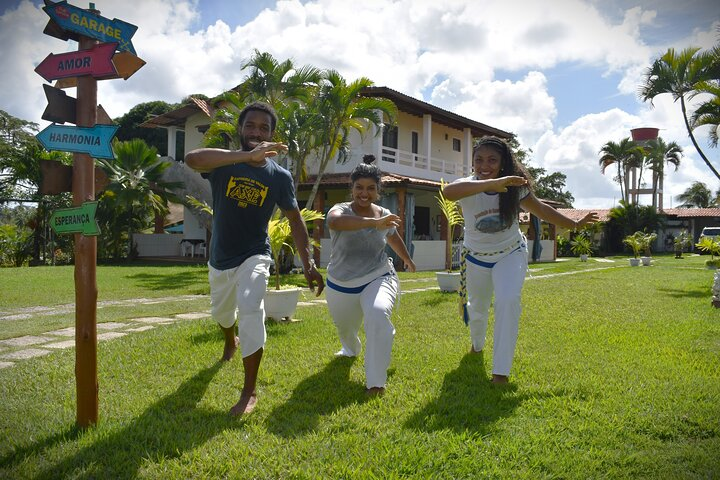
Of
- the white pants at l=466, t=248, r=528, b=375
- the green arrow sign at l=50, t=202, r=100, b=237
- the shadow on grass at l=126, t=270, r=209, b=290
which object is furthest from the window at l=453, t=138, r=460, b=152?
the green arrow sign at l=50, t=202, r=100, b=237

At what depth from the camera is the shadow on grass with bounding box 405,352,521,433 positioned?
321 centimetres

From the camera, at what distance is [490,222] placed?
430 cm

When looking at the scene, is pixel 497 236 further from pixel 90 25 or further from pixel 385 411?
pixel 90 25

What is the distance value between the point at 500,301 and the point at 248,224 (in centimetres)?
196

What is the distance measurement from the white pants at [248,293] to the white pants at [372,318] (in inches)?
28.3

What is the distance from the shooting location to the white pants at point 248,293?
11.7 ft

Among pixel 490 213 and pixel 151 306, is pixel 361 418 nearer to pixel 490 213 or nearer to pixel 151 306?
pixel 490 213

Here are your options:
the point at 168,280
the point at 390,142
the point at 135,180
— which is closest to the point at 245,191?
the point at 168,280

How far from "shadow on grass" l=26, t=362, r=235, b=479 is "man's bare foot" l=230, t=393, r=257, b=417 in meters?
0.06

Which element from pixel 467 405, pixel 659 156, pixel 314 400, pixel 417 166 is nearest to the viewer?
pixel 467 405

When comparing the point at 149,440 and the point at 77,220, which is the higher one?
the point at 77,220

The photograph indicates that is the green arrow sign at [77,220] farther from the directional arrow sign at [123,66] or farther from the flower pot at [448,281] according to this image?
the flower pot at [448,281]

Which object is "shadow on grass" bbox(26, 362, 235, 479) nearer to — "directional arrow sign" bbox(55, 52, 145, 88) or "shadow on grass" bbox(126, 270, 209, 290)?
"directional arrow sign" bbox(55, 52, 145, 88)

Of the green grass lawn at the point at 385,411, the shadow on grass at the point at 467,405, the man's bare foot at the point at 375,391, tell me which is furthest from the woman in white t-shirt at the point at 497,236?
the man's bare foot at the point at 375,391
